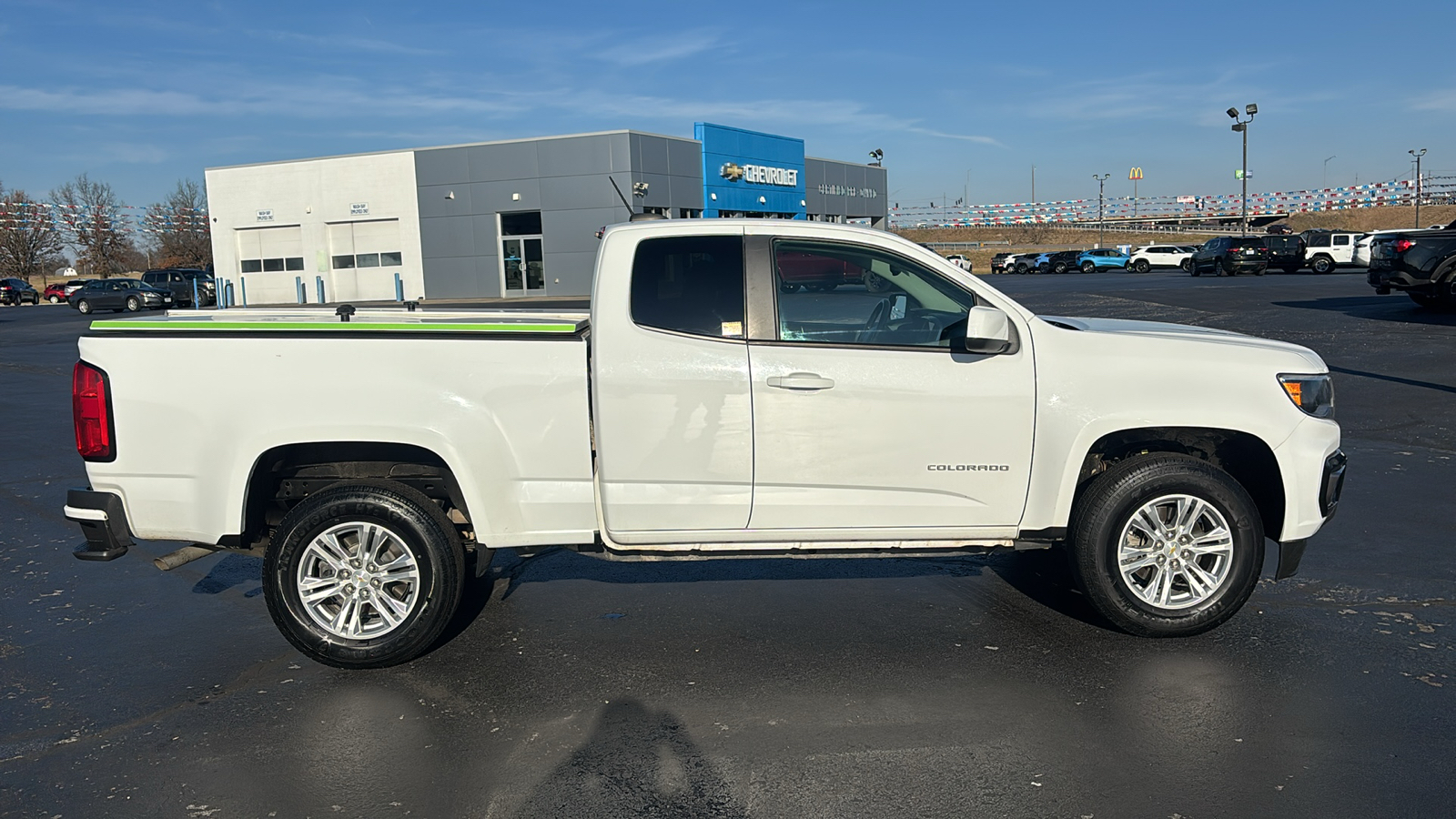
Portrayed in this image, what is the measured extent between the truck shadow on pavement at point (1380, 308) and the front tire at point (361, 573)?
780 inches

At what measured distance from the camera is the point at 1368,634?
4.85m

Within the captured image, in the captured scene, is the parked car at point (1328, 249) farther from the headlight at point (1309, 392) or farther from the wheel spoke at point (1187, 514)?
the wheel spoke at point (1187, 514)

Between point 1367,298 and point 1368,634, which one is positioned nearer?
point 1368,634

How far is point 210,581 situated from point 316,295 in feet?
153

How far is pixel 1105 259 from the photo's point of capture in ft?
182

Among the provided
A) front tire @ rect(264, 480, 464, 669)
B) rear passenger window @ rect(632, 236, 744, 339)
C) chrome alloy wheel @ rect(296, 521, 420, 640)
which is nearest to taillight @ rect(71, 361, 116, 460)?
front tire @ rect(264, 480, 464, 669)

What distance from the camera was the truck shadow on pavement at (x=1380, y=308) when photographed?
64.3 ft

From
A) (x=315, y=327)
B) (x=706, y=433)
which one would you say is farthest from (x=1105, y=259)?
(x=315, y=327)

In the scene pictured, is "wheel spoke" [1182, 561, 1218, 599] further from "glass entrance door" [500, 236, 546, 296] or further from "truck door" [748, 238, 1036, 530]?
"glass entrance door" [500, 236, 546, 296]

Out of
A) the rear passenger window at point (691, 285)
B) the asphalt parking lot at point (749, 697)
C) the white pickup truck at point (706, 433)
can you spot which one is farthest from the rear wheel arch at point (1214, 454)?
the rear passenger window at point (691, 285)

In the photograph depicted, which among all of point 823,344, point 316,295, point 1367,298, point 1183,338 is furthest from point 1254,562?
point 316,295

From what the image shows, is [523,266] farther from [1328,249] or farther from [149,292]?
[1328,249]

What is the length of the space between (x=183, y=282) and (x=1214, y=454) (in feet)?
171

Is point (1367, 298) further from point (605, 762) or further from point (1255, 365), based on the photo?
point (605, 762)
